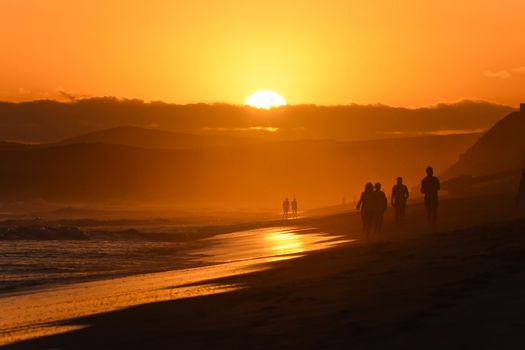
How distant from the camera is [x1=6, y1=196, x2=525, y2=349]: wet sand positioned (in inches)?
292

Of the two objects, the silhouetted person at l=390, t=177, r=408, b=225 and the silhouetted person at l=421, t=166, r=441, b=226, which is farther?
the silhouetted person at l=390, t=177, r=408, b=225

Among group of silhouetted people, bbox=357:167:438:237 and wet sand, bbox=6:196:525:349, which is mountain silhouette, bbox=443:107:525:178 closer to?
group of silhouetted people, bbox=357:167:438:237

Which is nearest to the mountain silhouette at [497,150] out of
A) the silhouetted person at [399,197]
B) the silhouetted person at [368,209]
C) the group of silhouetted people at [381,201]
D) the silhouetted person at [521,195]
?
the silhouetted person at [521,195]

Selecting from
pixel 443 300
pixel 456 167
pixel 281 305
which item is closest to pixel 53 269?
pixel 281 305

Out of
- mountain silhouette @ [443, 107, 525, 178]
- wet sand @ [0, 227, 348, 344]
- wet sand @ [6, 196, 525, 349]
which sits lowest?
wet sand @ [0, 227, 348, 344]

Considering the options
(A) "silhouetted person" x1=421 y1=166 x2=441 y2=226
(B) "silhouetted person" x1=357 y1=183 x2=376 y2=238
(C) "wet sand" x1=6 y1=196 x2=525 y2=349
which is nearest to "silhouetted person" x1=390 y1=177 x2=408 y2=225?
(B) "silhouetted person" x1=357 y1=183 x2=376 y2=238

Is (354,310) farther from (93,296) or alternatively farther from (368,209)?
(368,209)

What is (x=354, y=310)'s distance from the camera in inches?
354

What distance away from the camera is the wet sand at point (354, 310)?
7.43m

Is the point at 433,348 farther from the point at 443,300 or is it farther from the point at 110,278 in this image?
the point at 110,278

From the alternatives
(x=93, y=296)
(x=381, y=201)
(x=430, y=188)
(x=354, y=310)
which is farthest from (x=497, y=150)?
(x=354, y=310)

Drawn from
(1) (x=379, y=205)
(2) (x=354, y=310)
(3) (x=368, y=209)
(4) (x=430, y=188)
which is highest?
(4) (x=430, y=188)

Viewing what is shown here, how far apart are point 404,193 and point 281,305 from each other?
49.0ft

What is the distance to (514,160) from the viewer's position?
6175 cm
